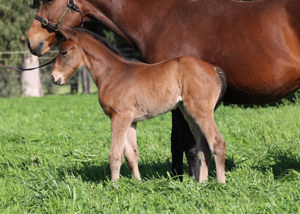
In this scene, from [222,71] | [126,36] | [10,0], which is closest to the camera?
[222,71]

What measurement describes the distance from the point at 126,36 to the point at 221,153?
4.94 ft

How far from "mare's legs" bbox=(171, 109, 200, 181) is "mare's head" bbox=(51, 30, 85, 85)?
1087 millimetres

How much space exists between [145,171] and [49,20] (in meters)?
1.95

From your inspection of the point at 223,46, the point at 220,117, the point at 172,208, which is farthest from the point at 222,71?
the point at 220,117

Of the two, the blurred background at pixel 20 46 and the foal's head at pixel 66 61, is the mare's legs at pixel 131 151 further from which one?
the blurred background at pixel 20 46

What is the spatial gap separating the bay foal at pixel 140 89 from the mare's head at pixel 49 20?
198 mm

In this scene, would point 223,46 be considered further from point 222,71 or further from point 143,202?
point 143,202

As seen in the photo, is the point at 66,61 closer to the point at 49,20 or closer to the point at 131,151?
the point at 49,20

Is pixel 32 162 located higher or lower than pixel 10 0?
lower

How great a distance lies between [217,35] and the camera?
3906 millimetres

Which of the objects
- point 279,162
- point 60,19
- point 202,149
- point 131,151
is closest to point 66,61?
point 60,19

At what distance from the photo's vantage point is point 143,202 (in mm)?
3598

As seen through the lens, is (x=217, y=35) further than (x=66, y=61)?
No

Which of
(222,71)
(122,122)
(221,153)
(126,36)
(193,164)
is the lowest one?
(193,164)
